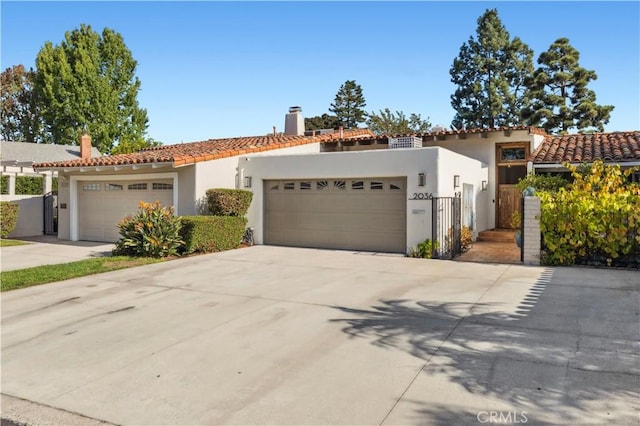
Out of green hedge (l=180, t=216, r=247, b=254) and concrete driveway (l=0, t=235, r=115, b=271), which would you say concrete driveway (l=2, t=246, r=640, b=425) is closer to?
concrete driveway (l=0, t=235, r=115, b=271)

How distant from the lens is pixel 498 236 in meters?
15.8

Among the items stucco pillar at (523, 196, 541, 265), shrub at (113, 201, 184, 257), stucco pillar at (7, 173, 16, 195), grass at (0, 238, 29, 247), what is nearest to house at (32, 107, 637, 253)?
grass at (0, 238, 29, 247)

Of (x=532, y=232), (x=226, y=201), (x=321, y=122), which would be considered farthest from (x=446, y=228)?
(x=321, y=122)

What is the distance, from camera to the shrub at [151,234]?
12.2m

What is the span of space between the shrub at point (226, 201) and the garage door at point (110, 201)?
186 cm

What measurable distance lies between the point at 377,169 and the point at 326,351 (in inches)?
350

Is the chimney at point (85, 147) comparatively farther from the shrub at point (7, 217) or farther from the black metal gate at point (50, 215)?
the shrub at point (7, 217)

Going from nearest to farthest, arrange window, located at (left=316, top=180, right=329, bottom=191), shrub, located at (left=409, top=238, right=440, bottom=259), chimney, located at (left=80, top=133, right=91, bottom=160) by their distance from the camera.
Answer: shrub, located at (left=409, top=238, right=440, bottom=259), window, located at (left=316, top=180, right=329, bottom=191), chimney, located at (left=80, top=133, right=91, bottom=160)

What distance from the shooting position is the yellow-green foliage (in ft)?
33.0

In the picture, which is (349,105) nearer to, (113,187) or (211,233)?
(113,187)

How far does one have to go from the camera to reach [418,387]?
4.21 metres

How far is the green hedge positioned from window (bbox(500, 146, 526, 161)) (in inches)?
387

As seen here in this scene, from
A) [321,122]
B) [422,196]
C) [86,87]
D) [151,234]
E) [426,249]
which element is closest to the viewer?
[151,234]

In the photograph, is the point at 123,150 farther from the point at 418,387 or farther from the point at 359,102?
the point at 418,387
